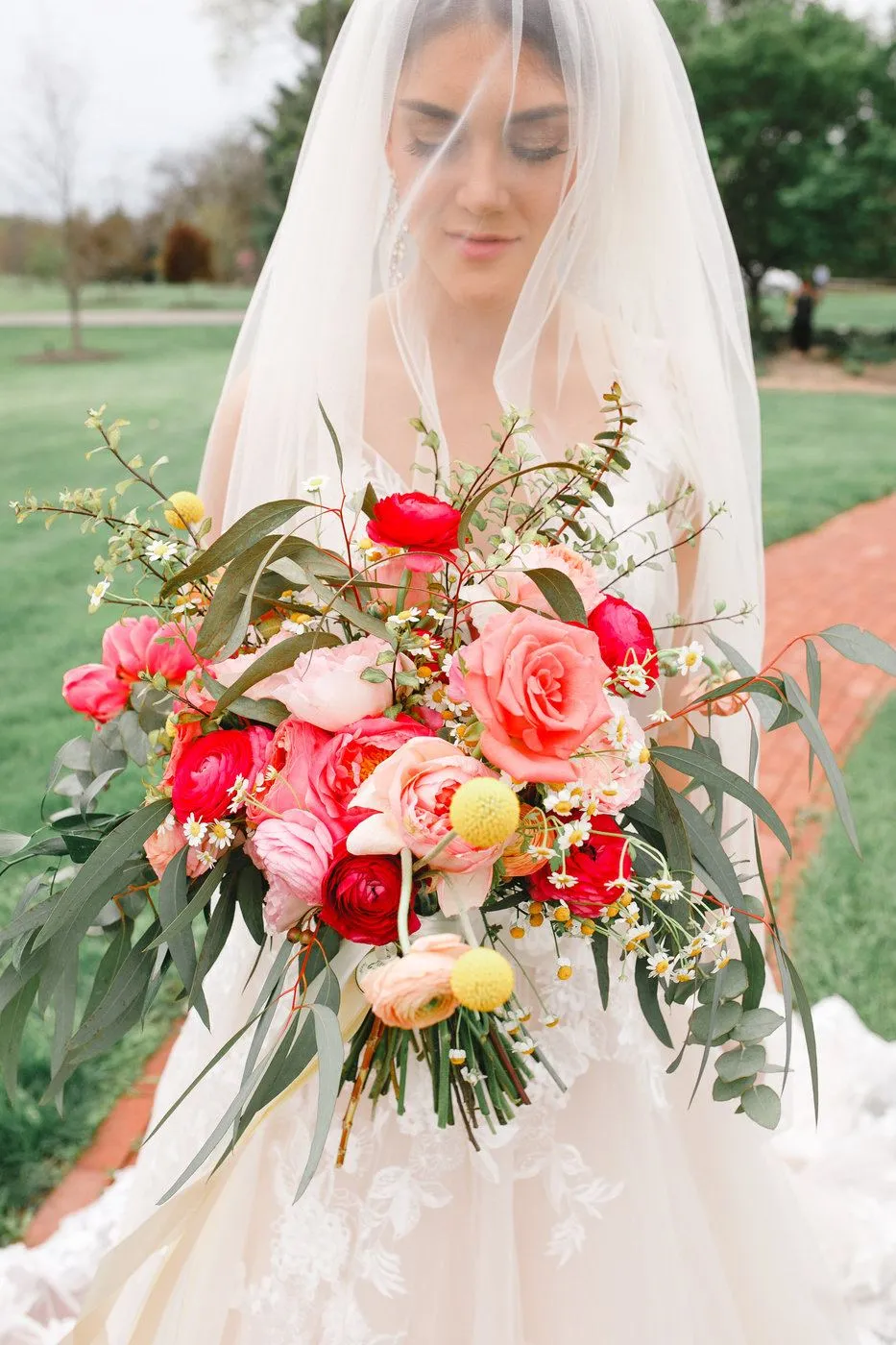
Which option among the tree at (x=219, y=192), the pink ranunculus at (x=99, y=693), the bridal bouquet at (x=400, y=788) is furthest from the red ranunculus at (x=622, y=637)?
the tree at (x=219, y=192)

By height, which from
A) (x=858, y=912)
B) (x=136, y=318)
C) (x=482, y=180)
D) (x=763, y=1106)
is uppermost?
(x=482, y=180)

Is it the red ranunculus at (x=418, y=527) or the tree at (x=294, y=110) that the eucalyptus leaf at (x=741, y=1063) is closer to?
the red ranunculus at (x=418, y=527)

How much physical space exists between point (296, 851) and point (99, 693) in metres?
0.42

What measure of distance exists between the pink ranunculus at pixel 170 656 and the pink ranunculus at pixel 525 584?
35 centimetres

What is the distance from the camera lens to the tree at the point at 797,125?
674 inches

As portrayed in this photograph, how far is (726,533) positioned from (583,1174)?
1.01 m

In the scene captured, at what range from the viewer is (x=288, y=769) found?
111 cm

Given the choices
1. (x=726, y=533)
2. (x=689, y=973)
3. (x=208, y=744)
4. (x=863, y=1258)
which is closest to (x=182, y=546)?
(x=208, y=744)

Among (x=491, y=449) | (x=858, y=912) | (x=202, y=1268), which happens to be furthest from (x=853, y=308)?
(x=202, y=1268)

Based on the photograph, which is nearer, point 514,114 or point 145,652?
point 145,652

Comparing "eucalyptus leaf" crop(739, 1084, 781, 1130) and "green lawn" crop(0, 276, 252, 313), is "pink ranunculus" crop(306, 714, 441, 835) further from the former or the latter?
"green lawn" crop(0, 276, 252, 313)

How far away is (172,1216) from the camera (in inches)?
59.7

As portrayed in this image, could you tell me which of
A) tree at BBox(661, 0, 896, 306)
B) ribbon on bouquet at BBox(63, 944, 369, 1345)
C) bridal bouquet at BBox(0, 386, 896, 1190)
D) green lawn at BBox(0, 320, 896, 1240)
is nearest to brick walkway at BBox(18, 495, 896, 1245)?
green lawn at BBox(0, 320, 896, 1240)

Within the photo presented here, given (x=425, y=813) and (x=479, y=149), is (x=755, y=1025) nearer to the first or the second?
(x=425, y=813)
